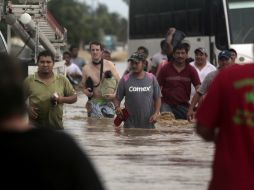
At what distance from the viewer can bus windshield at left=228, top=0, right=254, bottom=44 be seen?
67.1 ft

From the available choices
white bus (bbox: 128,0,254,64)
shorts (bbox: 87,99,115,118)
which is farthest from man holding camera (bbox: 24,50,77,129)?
white bus (bbox: 128,0,254,64)

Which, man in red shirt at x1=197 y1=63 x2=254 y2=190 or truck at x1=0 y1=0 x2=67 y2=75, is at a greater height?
truck at x1=0 y1=0 x2=67 y2=75

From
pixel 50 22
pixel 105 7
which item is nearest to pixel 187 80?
pixel 50 22

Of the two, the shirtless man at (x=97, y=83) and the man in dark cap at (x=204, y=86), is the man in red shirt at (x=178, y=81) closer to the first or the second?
the shirtless man at (x=97, y=83)

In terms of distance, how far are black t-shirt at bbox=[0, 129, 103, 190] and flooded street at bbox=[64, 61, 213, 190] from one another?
5.00 metres

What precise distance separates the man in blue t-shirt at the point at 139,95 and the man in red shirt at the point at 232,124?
7.87m

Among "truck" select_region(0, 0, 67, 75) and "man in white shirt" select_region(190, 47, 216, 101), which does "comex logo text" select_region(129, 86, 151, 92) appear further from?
"truck" select_region(0, 0, 67, 75)

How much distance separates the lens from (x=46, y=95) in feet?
36.2

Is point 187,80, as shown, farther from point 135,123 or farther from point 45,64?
point 45,64

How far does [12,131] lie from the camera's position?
12.4ft

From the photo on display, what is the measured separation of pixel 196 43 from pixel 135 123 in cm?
862

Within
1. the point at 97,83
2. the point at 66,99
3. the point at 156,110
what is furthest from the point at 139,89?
the point at 66,99

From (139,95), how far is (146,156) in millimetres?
2277

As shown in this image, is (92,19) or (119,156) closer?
(119,156)
